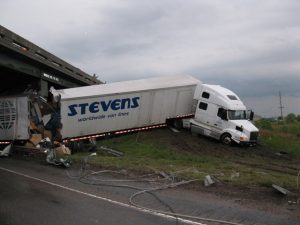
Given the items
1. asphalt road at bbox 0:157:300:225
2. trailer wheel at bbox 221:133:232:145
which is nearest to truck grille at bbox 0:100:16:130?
asphalt road at bbox 0:157:300:225

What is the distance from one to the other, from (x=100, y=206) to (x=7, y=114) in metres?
14.6

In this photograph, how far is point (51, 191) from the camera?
1258cm

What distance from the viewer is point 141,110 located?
29719 mm

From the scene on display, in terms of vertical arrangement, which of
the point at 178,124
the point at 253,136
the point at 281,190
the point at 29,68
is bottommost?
the point at 281,190

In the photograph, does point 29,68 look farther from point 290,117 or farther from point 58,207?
point 290,117

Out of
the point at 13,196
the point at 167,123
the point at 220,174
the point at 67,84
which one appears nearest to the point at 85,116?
the point at 67,84

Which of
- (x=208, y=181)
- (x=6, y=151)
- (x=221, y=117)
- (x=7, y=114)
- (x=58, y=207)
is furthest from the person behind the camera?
(x=221, y=117)

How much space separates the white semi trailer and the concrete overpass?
4.24 feet

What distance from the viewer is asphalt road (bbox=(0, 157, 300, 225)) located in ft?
30.5

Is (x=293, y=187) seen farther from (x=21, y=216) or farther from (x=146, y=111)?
(x=146, y=111)

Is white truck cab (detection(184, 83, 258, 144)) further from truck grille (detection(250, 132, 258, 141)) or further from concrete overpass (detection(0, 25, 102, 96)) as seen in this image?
concrete overpass (detection(0, 25, 102, 96))

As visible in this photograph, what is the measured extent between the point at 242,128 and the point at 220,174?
14869 millimetres

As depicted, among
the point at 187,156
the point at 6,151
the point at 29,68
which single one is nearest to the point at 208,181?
the point at 187,156

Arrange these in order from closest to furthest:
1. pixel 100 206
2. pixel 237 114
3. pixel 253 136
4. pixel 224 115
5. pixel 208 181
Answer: pixel 100 206, pixel 208 181, pixel 253 136, pixel 224 115, pixel 237 114
